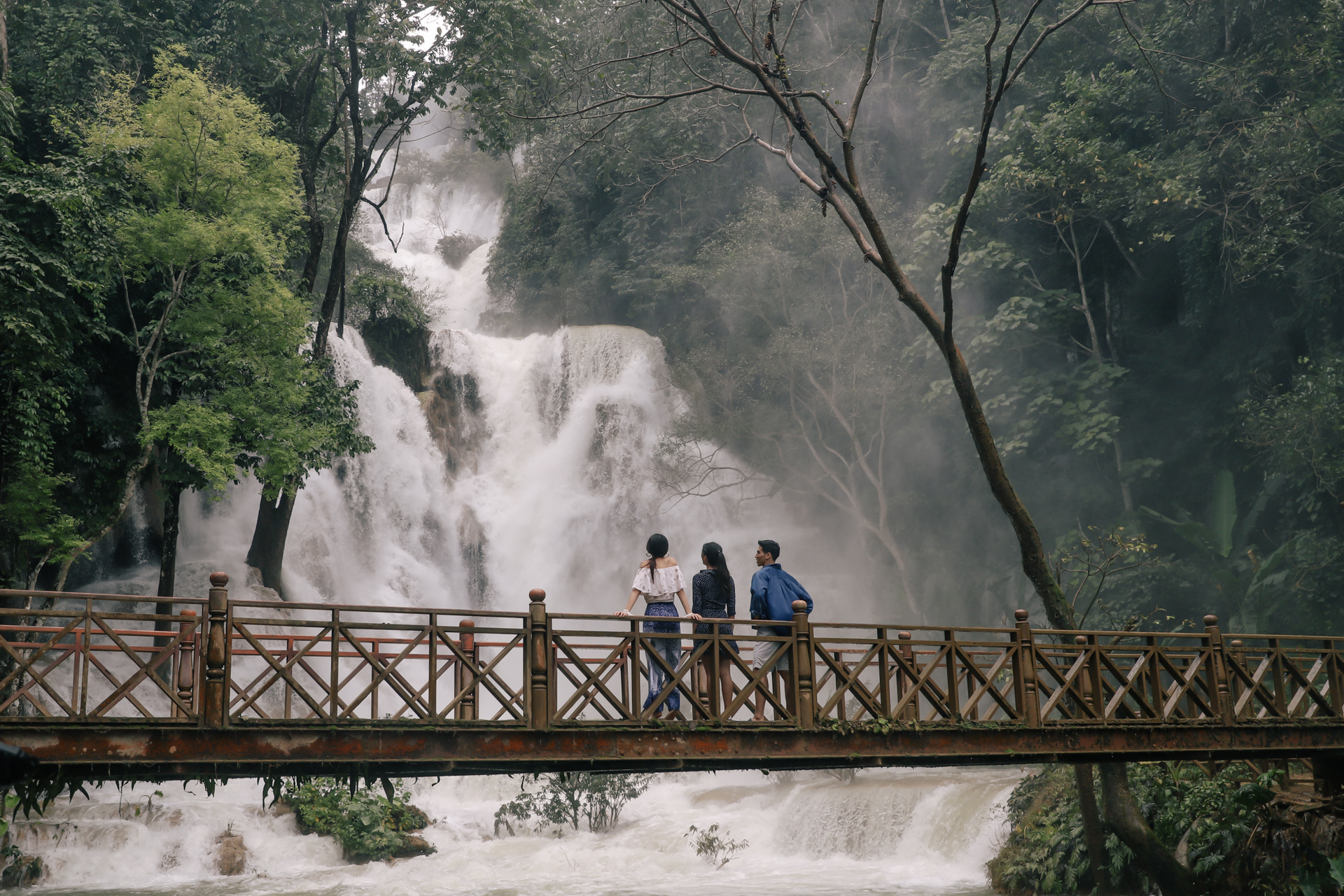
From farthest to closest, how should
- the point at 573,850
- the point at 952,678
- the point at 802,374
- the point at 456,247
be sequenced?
the point at 456,247 → the point at 802,374 → the point at 573,850 → the point at 952,678

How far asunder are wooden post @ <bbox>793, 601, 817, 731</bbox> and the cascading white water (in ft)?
23.8

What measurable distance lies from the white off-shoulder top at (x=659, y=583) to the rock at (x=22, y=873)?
12128mm

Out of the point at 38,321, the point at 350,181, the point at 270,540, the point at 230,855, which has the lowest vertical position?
the point at 230,855

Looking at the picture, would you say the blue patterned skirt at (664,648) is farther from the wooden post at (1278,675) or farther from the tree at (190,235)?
the tree at (190,235)

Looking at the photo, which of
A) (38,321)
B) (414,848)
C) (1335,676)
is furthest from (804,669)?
(38,321)

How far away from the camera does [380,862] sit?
17.2m

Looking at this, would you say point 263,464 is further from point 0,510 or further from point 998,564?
point 998,564

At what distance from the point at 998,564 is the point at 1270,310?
8.64m

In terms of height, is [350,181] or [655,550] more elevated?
[350,181]

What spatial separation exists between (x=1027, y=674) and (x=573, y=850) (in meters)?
11.6

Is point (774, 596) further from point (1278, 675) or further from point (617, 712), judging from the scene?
point (1278, 675)

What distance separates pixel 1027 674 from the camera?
9078 millimetres

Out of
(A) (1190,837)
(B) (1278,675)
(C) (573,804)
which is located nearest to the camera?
(B) (1278,675)

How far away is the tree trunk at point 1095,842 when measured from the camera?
40.0ft
